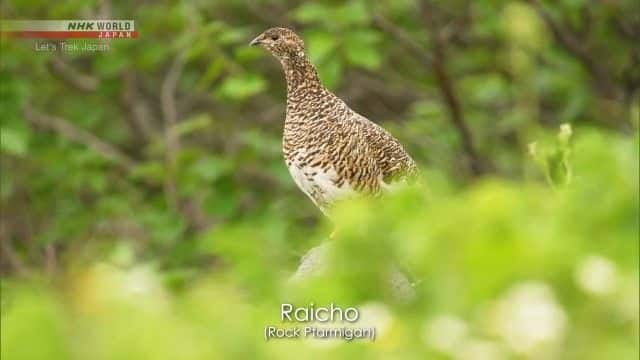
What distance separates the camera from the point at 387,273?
147 centimetres

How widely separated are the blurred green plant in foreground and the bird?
0.63 m

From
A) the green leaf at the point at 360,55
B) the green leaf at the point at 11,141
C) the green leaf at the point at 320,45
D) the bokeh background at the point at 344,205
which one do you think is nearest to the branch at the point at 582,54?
the bokeh background at the point at 344,205

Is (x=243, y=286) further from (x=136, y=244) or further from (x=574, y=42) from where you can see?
(x=574, y=42)

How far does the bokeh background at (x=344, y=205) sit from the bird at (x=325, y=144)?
81 mm

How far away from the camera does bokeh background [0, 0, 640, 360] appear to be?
1.20 metres

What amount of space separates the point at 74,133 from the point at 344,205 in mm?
3901

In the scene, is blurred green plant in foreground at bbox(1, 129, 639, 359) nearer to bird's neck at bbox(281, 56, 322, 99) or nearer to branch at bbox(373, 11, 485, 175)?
bird's neck at bbox(281, 56, 322, 99)

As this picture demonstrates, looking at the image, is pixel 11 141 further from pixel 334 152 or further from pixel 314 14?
pixel 334 152

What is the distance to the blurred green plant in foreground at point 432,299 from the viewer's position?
1141mm

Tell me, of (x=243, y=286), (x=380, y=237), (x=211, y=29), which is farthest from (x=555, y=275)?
(x=211, y=29)

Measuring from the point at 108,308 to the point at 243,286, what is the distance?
47 centimetres

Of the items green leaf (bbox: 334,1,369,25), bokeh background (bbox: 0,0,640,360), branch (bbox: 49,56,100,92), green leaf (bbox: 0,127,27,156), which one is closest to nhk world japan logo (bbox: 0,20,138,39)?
bokeh background (bbox: 0,0,640,360)

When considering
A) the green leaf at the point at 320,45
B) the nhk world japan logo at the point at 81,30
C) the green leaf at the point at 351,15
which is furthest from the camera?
the green leaf at the point at 351,15

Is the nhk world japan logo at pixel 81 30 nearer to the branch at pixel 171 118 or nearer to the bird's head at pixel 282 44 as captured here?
the bird's head at pixel 282 44
